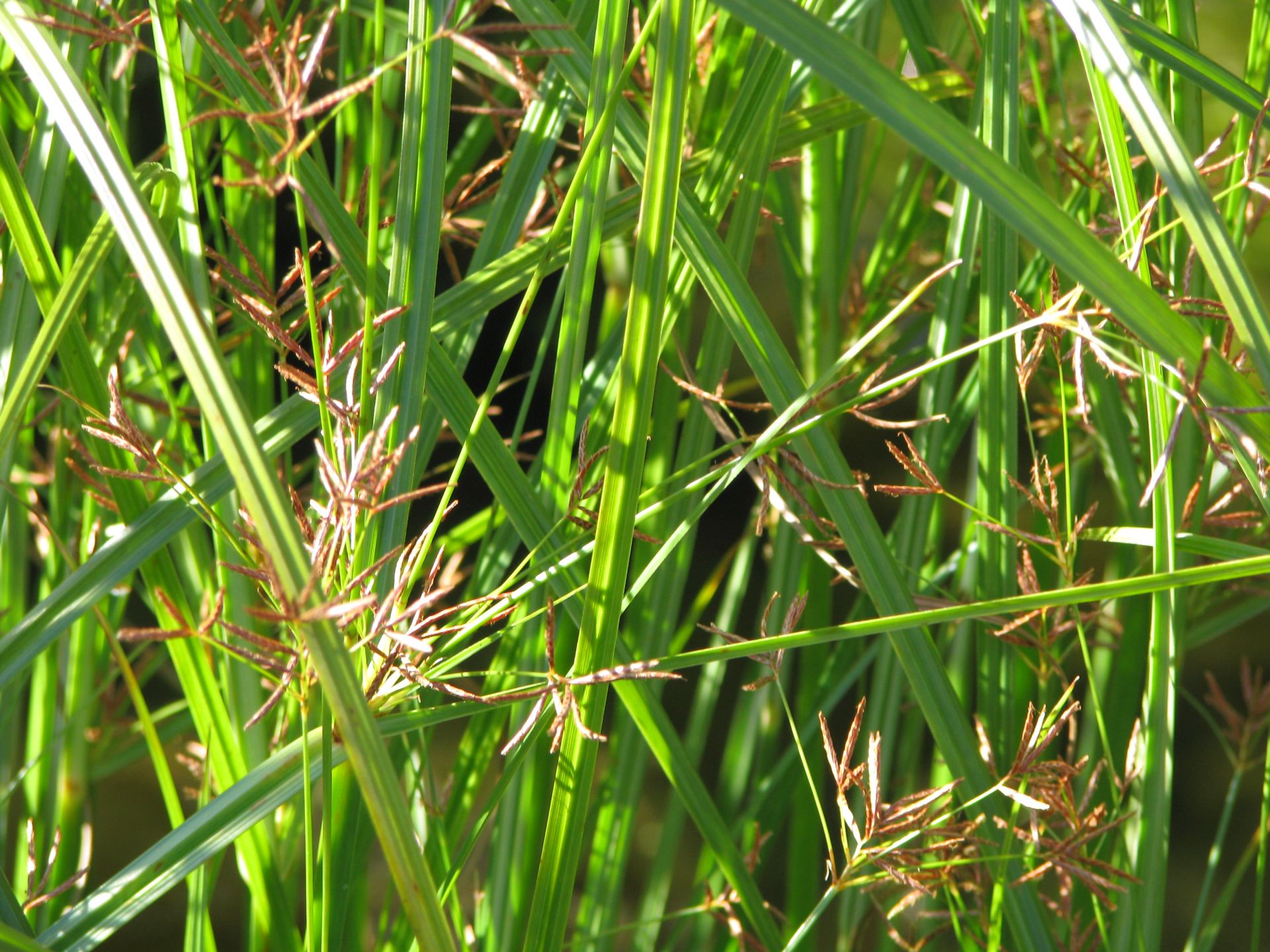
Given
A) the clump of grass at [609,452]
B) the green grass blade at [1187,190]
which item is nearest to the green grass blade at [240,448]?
the clump of grass at [609,452]

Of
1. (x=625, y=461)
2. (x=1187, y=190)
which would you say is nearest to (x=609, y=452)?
(x=625, y=461)

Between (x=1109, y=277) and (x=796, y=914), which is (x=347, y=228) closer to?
(x=1109, y=277)

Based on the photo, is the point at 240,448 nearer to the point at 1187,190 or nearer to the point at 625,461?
the point at 625,461

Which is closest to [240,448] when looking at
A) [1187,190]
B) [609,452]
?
[609,452]

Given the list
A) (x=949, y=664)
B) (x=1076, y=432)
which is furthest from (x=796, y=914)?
(x=1076, y=432)

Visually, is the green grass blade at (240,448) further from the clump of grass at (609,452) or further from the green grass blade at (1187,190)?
the green grass blade at (1187,190)

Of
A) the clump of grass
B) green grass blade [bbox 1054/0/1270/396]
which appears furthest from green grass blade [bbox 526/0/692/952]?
green grass blade [bbox 1054/0/1270/396]

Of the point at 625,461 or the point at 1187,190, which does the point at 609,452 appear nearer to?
the point at 625,461

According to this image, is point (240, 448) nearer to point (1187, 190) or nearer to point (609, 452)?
point (609, 452)
